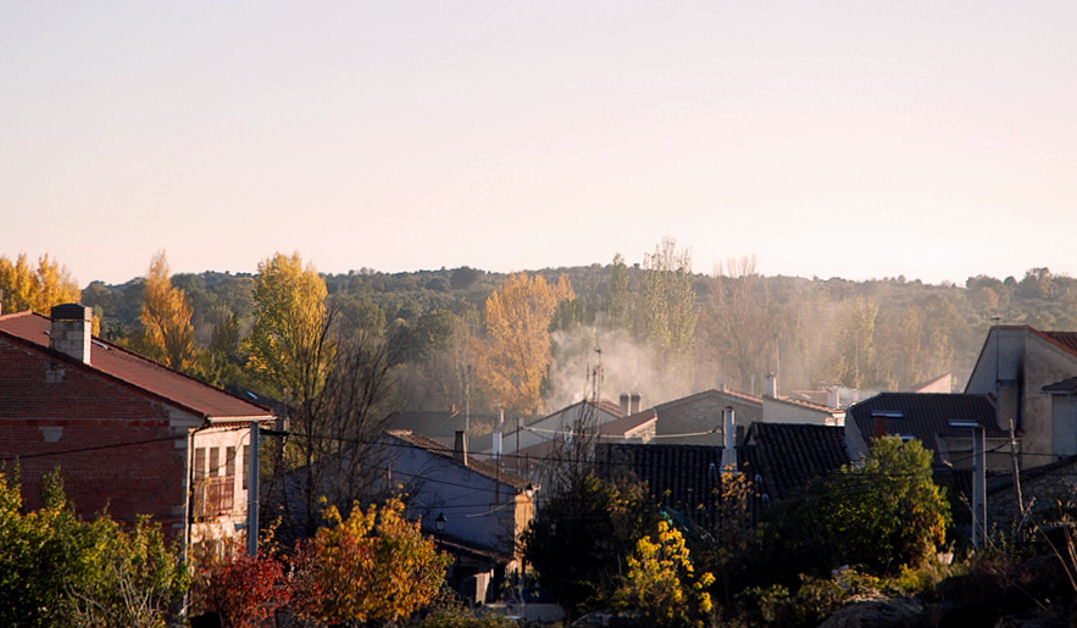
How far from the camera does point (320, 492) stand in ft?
113

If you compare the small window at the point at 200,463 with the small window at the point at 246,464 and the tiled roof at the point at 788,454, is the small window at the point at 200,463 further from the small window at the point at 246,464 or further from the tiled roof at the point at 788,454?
the tiled roof at the point at 788,454

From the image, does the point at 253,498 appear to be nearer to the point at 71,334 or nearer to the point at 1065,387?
the point at 71,334

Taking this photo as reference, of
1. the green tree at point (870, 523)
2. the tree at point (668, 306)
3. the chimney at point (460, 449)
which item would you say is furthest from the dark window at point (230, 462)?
the tree at point (668, 306)

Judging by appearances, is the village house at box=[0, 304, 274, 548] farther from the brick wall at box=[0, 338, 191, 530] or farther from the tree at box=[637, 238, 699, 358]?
the tree at box=[637, 238, 699, 358]

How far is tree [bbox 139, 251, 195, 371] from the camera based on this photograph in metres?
61.1

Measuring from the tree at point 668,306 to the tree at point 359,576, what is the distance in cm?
6791

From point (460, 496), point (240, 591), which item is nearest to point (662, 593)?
point (240, 591)

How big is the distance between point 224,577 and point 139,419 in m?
7.94

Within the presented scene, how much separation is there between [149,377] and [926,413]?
2479 cm

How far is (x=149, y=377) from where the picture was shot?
30.4 meters

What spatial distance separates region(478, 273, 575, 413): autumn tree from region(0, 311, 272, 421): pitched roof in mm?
58567

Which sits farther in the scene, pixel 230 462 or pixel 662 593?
pixel 230 462

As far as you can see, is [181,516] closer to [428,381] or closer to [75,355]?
[75,355]

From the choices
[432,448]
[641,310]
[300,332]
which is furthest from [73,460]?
[641,310]
